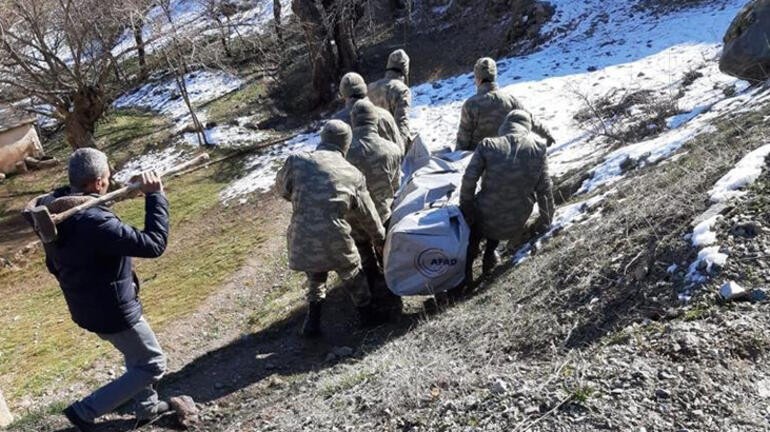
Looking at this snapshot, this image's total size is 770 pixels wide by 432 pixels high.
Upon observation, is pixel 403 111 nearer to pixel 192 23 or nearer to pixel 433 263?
pixel 433 263

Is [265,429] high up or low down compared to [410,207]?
down

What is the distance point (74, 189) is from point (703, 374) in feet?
12.3

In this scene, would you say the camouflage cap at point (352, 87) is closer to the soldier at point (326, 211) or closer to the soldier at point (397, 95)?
the soldier at point (397, 95)

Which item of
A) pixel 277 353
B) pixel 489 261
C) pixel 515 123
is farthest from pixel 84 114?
pixel 515 123

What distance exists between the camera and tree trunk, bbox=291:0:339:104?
16.8 meters

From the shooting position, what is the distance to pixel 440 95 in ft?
47.0

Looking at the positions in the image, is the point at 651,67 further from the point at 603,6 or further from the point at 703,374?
the point at 703,374

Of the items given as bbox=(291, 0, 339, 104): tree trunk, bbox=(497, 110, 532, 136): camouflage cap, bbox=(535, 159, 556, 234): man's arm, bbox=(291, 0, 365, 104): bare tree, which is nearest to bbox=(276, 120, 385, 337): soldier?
bbox=(497, 110, 532, 136): camouflage cap

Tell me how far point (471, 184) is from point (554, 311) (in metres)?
1.90

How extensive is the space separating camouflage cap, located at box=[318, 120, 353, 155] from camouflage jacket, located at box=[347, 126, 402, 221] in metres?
0.80

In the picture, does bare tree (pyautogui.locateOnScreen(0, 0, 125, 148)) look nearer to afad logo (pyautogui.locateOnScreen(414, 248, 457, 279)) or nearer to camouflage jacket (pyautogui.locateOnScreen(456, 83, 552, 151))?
camouflage jacket (pyautogui.locateOnScreen(456, 83, 552, 151))

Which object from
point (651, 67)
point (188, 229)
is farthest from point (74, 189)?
point (651, 67)

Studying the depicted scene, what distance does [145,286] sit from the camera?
993 cm

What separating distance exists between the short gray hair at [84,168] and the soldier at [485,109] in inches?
188
